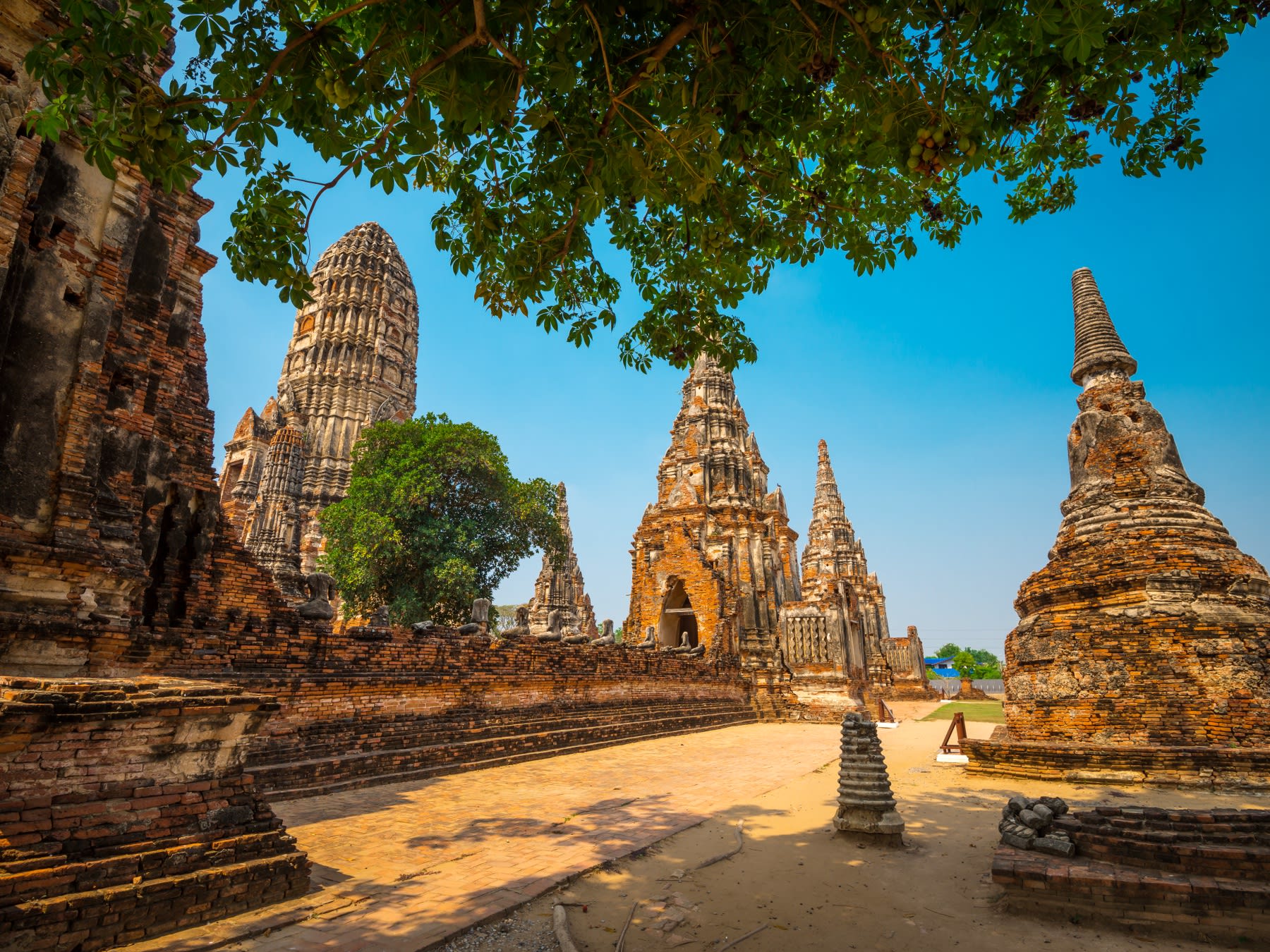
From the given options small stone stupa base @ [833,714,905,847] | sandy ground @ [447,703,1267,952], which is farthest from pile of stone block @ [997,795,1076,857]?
small stone stupa base @ [833,714,905,847]

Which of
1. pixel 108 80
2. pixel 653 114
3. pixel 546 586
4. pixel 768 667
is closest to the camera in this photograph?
pixel 108 80

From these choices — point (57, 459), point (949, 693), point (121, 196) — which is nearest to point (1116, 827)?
point (57, 459)

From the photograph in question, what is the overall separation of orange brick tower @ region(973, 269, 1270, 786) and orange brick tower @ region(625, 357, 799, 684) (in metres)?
11.9

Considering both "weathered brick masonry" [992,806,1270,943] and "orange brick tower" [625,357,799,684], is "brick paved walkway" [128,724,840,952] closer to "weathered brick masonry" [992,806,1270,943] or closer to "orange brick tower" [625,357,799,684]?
"weathered brick masonry" [992,806,1270,943]

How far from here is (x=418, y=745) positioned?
29.9 ft

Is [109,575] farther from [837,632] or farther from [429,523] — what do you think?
[837,632]

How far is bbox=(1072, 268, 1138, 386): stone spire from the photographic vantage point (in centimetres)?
1130

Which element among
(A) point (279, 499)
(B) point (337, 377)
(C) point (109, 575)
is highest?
(B) point (337, 377)

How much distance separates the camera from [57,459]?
582 cm

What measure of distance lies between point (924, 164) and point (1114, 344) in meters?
9.87

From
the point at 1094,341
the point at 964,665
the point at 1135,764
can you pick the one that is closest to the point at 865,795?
the point at 1135,764

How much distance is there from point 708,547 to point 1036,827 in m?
18.9

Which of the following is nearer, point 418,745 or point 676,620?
point 418,745

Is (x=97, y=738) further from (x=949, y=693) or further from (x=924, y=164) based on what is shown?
(x=949, y=693)
